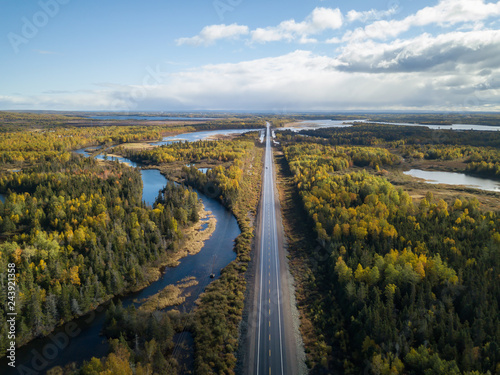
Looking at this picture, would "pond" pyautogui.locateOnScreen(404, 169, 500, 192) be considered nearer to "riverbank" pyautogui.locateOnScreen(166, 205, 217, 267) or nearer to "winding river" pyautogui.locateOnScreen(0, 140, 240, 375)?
"riverbank" pyautogui.locateOnScreen(166, 205, 217, 267)

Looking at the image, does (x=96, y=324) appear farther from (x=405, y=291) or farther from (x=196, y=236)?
(x=405, y=291)

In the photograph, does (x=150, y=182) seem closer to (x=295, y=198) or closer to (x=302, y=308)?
(x=295, y=198)

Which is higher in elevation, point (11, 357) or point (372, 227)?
point (372, 227)

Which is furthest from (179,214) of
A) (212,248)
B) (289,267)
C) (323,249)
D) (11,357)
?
(11,357)

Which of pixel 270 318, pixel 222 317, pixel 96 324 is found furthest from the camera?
pixel 96 324

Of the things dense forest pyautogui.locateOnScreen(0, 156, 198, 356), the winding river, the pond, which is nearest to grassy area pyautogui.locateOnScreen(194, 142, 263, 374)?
the winding river

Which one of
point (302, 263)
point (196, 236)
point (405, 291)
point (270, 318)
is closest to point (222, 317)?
point (270, 318)
